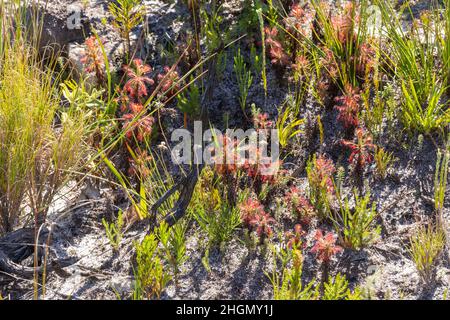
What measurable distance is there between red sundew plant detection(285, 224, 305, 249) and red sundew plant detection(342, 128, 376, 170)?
0.57 metres

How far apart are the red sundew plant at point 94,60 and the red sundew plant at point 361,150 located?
1.68 meters

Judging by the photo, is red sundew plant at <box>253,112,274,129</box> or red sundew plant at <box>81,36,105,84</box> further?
red sundew plant at <box>81,36,105,84</box>

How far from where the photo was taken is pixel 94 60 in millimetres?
4121

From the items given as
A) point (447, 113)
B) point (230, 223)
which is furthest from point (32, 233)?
point (447, 113)

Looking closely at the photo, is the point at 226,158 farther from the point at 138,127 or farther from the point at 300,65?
the point at 300,65

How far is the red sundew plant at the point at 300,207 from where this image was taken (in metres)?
3.56

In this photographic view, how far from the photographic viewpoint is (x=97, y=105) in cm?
388

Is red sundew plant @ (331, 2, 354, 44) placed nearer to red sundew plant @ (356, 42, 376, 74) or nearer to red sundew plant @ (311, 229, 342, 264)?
red sundew plant @ (356, 42, 376, 74)

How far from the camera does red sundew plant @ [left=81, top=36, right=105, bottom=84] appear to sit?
4074 mm

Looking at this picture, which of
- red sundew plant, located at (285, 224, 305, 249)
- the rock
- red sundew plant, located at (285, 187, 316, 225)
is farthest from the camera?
the rock

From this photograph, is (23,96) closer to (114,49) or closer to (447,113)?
(114,49)

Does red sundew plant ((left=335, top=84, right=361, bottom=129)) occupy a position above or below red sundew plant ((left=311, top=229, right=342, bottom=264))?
above

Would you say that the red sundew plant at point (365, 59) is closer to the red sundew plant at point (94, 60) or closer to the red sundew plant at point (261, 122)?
the red sundew plant at point (261, 122)

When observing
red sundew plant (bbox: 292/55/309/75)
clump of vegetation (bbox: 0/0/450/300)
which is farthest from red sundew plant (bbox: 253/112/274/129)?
red sundew plant (bbox: 292/55/309/75)
